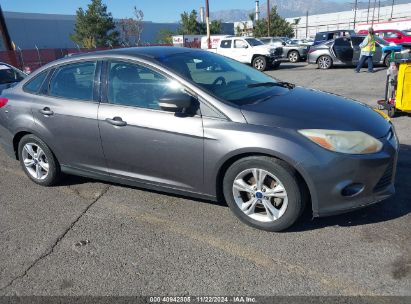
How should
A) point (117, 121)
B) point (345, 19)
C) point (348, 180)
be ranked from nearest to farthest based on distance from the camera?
point (348, 180)
point (117, 121)
point (345, 19)

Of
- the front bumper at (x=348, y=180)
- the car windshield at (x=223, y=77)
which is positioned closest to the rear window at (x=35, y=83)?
the car windshield at (x=223, y=77)

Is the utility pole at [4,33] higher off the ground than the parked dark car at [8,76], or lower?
higher

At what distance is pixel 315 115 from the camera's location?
329cm

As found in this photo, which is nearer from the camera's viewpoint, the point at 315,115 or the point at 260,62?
the point at 315,115

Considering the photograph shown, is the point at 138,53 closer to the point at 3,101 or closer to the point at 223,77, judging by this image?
the point at 223,77

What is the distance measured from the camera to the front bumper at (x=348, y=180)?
3.00 m

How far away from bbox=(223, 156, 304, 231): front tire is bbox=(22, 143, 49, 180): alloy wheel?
7.98 ft

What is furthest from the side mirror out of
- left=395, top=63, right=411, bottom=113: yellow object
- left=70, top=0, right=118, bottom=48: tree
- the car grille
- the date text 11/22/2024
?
left=70, top=0, right=118, bottom=48: tree

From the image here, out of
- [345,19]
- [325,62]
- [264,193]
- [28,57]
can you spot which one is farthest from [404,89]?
[345,19]

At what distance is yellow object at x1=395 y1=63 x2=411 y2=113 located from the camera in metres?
6.40

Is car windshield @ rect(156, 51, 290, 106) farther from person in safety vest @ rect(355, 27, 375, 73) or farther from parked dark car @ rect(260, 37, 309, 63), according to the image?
parked dark car @ rect(260, 37, 309, 63)

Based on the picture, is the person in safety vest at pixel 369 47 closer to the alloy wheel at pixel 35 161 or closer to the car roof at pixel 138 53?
the car roof at pixel 138 53

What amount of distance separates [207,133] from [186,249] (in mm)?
989

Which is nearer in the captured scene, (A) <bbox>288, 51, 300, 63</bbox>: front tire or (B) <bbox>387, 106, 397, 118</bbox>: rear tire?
(B) <bbox>387, 106, 397, 118</bbox>: rear tire
